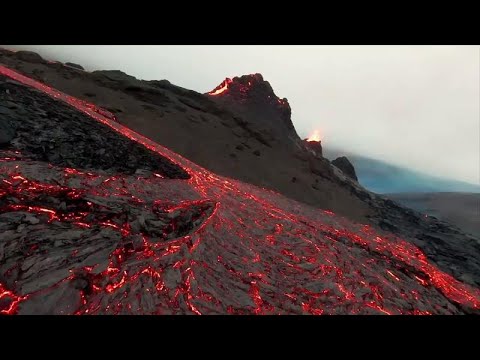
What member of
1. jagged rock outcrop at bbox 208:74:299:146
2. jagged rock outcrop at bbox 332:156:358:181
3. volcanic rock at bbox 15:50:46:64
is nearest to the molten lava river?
volcanic rock at bbox 15:50:46:64

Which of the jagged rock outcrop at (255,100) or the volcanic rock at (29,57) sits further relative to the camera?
the jagged rock outcrop at (255,100)

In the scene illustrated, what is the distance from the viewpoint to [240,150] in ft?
79.6

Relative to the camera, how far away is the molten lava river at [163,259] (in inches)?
192

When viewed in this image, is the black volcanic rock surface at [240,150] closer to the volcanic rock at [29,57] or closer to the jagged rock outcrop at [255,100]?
the volcanic rock at [29,57]

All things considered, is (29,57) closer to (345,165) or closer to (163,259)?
(163,259)

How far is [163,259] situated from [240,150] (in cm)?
1890

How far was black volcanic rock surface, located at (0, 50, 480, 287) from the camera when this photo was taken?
2003 cm

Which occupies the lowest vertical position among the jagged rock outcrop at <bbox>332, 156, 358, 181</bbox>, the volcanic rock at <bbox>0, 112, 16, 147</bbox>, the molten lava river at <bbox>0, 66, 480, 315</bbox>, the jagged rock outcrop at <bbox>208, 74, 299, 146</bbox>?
the molten lava river at <bbox>0, 66, 480, 315</bbox>

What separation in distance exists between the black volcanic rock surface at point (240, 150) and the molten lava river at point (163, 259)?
958 centimetres

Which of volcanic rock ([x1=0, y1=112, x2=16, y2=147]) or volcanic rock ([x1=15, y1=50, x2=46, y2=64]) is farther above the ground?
volcanic rock ([x1=15, y1=50, x2=46, y2=64])

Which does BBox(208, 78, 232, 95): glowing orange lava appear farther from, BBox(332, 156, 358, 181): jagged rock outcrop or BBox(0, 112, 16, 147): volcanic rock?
BBox(0, 112, 16, 147): volcanic rock

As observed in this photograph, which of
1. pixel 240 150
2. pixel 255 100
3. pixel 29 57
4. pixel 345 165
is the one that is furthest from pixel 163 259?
pixel 345 165

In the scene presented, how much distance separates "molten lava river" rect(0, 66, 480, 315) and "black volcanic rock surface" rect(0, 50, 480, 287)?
9582mm

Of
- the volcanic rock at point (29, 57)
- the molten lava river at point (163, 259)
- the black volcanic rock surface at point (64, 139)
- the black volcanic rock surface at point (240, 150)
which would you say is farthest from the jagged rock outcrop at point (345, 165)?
the volcanic rock at point (29, 57)
